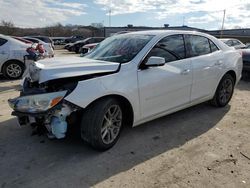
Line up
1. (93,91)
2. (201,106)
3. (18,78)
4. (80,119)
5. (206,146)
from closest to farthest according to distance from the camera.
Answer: (93,91)
(80,119)
(206,146)
(201,106)
(18,78)

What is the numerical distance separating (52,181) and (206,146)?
2.24 meters

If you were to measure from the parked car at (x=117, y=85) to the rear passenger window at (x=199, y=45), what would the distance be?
2 centimetres

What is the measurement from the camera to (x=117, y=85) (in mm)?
3559

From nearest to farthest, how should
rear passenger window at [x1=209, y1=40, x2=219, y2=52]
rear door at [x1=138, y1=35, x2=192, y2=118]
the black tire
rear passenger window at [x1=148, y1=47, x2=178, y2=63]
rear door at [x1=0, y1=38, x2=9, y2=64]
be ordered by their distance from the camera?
rear door at [x1=138, y1=35, x2=192, y2=118] < rear passenger window at [x1=148, y1=47, x2=178, y2=63] < rear passenger window at [x1=209, y1=40, x2=219, y2=52] < the black tire < rear door at [x1=0, y1=38, x2=9, y2=64]

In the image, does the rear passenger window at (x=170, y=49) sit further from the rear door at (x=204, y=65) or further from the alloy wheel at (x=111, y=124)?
the alloy wheel at (x=111, y=124)

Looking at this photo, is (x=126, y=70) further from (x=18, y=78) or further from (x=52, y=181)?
(x=18, y=78)

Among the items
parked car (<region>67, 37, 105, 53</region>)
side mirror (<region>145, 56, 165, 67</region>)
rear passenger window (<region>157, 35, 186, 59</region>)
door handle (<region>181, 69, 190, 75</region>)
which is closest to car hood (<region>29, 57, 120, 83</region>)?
side mirror (<region>145, 56, 165, 67</region>)

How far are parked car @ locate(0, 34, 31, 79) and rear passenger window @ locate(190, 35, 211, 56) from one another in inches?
246

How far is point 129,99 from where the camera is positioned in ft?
12.2

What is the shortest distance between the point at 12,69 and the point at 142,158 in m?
7.07

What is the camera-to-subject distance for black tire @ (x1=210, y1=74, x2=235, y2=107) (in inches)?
218

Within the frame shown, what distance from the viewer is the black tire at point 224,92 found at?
5.54 meters

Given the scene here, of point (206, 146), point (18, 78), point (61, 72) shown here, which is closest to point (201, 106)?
point (206, 146)

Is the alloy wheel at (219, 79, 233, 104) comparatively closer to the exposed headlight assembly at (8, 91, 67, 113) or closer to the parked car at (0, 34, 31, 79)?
the exposed headlight assembly at (8, 91, 67, 113)
